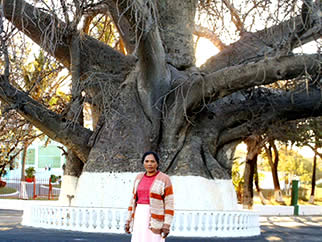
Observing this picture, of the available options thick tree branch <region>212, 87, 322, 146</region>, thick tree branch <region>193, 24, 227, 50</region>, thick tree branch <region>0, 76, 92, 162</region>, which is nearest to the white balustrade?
thick tree branch <region>0, 76, 92, 162</region>

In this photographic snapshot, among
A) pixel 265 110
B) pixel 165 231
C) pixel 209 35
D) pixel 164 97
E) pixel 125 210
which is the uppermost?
pixel 209 35

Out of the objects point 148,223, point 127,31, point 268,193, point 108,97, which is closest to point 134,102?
point 108,97

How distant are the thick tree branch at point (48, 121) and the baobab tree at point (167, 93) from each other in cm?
2

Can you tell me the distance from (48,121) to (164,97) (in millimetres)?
2450

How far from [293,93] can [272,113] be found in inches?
28.9

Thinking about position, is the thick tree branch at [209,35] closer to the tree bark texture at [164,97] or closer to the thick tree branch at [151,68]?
the tree bark texture at [164,97]

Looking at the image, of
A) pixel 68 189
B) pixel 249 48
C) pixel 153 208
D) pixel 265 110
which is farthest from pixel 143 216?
pixel 249 48

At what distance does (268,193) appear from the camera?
41.8 metres

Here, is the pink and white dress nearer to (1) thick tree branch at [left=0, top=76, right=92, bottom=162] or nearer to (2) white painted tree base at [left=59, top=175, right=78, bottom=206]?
(1) thick tree branch at [left=0, top=76, right=92, bottom=162]

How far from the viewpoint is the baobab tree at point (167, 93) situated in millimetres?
10180

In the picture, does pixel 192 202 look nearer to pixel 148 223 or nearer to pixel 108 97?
pixel 108 97

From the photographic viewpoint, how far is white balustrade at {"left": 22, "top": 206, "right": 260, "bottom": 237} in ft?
31.3

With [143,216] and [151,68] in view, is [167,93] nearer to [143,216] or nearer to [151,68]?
[151,68]

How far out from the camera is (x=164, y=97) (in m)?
11.4
